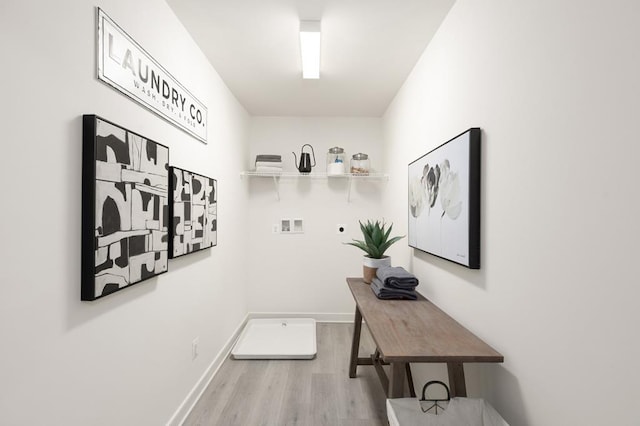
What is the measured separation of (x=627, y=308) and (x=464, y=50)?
1.40 metres

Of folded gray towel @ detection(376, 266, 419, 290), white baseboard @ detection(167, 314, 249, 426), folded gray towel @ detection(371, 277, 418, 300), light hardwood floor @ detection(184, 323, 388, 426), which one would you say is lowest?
light hardwood floor @ detection(184, 323, 388, 426)

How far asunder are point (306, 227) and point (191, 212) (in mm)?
1916

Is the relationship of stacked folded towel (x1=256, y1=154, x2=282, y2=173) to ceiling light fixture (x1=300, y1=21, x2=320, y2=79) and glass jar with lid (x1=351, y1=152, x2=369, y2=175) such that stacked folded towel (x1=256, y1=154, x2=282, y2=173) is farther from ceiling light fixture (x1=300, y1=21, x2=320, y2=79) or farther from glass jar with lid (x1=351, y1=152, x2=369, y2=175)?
ceiling light fixture (x1=300, y1=21, x2=320, y2=79)

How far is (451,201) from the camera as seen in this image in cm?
167

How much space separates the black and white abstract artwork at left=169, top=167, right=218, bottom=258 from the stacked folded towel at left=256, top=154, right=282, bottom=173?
1.03m

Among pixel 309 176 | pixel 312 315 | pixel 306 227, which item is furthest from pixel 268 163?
pixel 312 315

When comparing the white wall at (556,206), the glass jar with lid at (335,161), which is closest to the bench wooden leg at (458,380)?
the white wall at (556,206)

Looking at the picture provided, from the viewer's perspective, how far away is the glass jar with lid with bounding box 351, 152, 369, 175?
141 inches

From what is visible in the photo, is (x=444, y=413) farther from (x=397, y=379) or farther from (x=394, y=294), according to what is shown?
(x=394, y=294)

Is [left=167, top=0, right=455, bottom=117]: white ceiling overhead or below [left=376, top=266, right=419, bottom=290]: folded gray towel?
overhead

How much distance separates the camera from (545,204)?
3.35 feet

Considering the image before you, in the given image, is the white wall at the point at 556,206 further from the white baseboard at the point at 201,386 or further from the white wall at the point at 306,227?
the white wall at the point at 306,227

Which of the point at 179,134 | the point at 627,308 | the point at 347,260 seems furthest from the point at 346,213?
the point at 627,308

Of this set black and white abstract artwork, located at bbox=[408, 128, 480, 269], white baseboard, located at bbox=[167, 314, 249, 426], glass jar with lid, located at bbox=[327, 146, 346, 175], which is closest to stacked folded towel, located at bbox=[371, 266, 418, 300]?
black and white abstract artwork, located at bbox=[408, 128, 480, 269]
